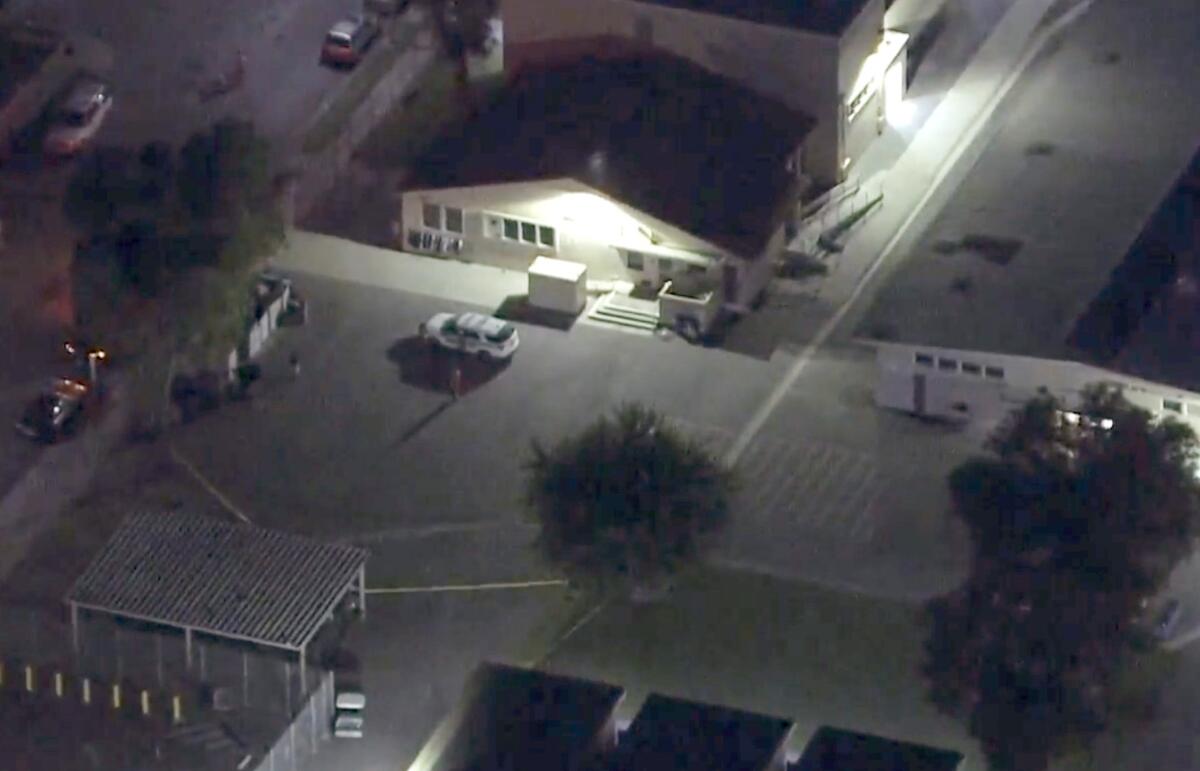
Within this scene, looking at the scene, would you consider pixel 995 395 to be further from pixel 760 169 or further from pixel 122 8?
pixel 122 8

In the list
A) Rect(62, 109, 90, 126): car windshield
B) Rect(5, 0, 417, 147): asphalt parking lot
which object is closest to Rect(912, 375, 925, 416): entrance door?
Rect(5, 0, 417, 147): asphalt parking lot

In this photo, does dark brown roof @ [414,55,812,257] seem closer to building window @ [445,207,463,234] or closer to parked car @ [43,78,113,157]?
building window @ [445,207,463,234]

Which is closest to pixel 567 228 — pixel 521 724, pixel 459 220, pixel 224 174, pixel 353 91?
pixel 459 220

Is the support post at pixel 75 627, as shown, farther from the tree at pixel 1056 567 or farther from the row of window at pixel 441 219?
the row of window at pixel 441 219

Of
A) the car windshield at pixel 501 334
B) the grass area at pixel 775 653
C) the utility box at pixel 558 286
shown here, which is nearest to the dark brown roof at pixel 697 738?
the grass area at pixel 775 653

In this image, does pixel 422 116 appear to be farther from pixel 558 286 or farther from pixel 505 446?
pixel 505 446

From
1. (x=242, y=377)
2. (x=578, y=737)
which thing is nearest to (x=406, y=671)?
(x=578, y=737)
